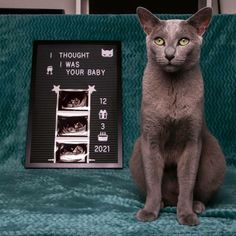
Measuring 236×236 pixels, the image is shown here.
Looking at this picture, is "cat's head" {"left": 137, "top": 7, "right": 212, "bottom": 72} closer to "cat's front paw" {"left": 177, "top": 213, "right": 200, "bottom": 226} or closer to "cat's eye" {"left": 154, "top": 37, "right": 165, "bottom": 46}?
"cat's eye" {"left": 154, "top": 37, "right": 165, "bottom": 46}

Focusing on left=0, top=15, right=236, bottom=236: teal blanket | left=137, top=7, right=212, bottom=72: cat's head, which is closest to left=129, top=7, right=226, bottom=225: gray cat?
left=137, top=7, right=212, bottom=72: cat's head

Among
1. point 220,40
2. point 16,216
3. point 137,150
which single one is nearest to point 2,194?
point 16,216

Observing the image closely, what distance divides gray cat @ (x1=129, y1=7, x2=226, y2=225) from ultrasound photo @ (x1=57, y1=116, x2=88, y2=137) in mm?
530

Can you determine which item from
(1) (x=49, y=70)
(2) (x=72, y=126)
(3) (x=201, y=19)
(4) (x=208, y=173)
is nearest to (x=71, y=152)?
(2) (x=72, y=126)

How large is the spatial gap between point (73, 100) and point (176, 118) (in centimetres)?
66

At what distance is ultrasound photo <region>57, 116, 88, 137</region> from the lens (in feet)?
5.11

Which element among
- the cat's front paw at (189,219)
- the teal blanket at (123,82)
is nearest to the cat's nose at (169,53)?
the cat's front paw at (189,219)

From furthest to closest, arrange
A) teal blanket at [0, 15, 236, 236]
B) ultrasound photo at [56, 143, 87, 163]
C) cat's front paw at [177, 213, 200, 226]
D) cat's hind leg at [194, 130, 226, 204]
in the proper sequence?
ultrasound photo at [56, 143, 87, 163]
teal blanket at [0, 15, 236, 236]
cat's hind leg at [194, 130, 226, 204]
cat's front paw at [177, 213, 200, 226]

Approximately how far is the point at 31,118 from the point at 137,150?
1.91 ft

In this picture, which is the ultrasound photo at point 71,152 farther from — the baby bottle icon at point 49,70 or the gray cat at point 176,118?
the gray cat at point 176,118

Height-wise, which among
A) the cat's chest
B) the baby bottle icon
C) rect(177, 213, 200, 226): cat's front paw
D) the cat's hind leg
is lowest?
rect(177, 213, 200, 226): cat's front paw

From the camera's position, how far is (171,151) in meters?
1.05

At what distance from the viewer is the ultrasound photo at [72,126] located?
5.11ft

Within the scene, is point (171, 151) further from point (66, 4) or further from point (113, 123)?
point (66, 4)
